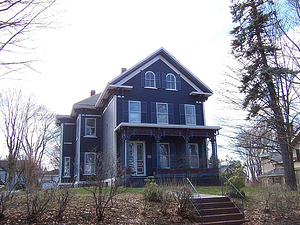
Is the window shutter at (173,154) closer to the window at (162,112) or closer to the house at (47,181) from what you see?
the window at (162,112)

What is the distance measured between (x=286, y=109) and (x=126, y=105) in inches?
433

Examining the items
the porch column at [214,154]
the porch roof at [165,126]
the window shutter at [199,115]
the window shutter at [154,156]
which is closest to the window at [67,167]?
the porch roof at [165,126]

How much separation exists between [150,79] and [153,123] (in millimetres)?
3298

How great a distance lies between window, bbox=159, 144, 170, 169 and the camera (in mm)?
19812

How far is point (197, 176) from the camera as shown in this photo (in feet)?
58.5

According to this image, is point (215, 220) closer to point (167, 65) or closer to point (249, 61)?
point (249, 61)

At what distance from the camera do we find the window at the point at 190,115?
68.9ft

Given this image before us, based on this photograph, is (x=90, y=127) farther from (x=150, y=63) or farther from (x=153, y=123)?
(x=150, y=63)

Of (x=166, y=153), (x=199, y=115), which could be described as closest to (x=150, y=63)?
(x=199, y=115)

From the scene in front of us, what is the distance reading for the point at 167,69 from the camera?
21.5 metres

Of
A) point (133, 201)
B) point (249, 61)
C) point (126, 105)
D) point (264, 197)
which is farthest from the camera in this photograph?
point (126, 105)

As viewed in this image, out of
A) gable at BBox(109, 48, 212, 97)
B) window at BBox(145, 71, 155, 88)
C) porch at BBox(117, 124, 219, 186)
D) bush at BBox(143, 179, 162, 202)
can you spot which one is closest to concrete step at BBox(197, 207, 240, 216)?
bush at BBox(143, 179, 162, 202)

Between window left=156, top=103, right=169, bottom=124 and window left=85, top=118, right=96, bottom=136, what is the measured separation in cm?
570

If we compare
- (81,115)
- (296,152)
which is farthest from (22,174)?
(296,152)
